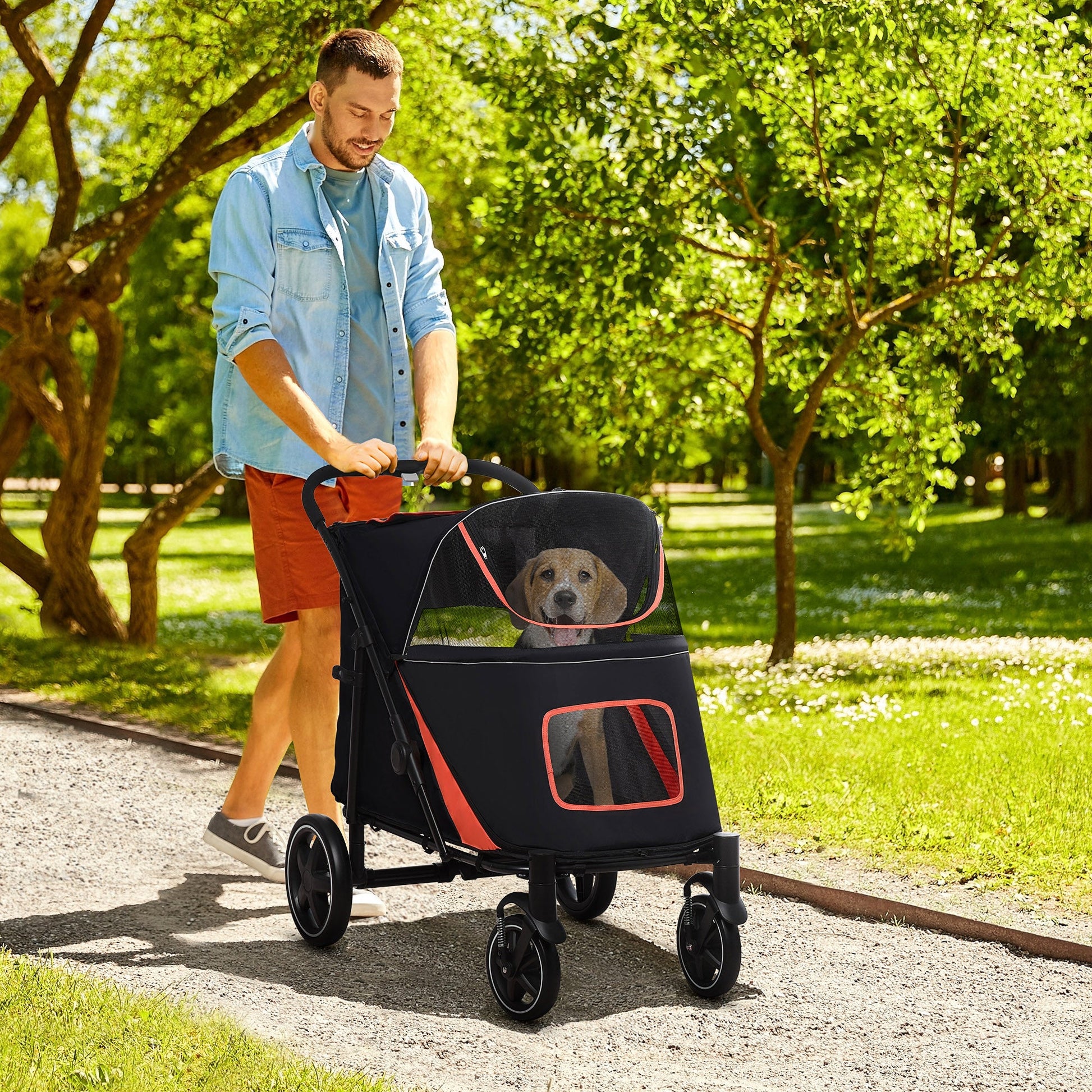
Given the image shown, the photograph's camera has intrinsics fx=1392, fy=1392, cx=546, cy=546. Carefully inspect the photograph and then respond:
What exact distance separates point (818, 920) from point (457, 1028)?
1.54 m

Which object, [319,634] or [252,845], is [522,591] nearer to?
[319,634]

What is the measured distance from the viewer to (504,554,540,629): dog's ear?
3570mm

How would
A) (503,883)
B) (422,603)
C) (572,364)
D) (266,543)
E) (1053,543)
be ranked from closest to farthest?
(422,603) < (266,543) < (503,883) < (572,364) < (1053,543)

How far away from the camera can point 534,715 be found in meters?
3.40

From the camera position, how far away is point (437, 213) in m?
21.1

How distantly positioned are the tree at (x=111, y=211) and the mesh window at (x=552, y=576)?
6390 millimetres

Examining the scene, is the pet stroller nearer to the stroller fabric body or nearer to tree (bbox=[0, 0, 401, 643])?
the stroller fabric body

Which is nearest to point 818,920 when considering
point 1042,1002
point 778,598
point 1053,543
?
point 1042,1002

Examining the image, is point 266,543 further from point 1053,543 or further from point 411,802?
point 1053,543

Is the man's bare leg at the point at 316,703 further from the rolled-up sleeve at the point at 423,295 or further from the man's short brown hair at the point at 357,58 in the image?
the man's short brown hair at the point at 357,58

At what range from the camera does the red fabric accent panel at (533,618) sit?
3.48 metres

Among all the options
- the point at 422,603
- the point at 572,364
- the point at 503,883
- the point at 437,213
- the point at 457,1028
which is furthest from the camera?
the point at 437,213

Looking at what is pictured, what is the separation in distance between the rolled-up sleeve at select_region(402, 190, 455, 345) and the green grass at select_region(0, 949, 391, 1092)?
7.20 ft

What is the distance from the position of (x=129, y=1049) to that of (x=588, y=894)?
1.69m
